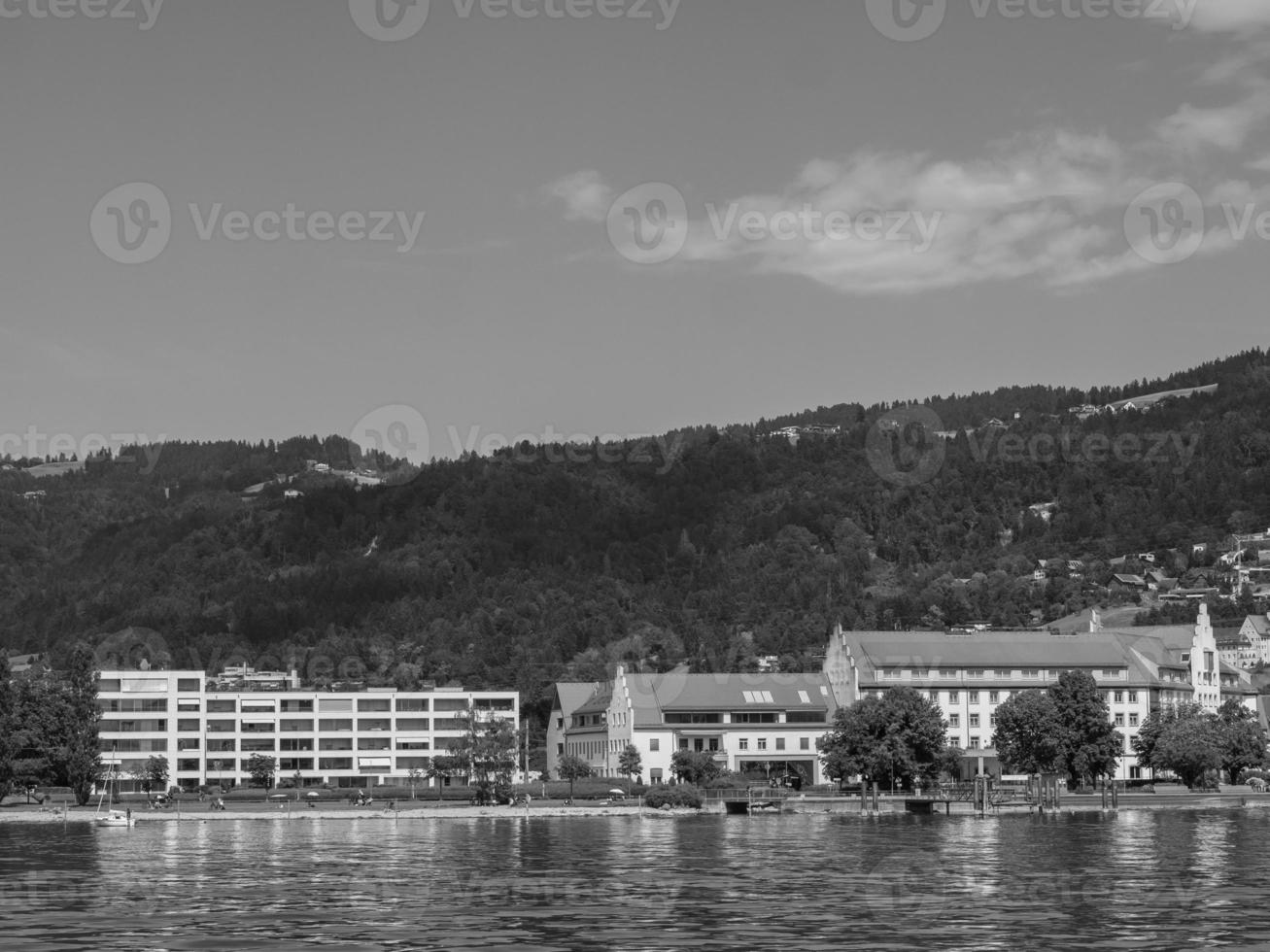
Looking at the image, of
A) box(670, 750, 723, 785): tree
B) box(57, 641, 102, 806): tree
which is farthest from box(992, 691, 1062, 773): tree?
box(57, 641, 102, 806): tree

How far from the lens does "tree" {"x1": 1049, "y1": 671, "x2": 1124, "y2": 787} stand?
151 meters

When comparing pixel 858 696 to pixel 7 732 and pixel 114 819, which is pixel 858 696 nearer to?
pixel 114 819

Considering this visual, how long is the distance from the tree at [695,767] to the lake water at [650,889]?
56506mm

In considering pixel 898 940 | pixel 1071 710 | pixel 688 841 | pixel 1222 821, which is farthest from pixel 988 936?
pixel 1071 710

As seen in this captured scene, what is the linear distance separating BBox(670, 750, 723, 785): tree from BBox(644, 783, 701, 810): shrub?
832 inches

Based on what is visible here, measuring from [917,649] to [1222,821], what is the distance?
7112 centimetres

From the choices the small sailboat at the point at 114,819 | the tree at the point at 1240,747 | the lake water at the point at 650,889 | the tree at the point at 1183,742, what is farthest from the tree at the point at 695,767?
the lake water at the point at 650,889

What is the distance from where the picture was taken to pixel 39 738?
157 metres

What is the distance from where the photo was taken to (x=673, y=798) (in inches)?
5896

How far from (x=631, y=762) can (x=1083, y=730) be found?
5159 cm

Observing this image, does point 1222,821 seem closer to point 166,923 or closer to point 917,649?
point 917,649

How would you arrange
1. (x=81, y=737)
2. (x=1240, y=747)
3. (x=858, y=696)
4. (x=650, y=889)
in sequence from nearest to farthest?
(x=650, y=889) → (x=81, y=737) → (x=1240, y=747) → (x=858, y=696)

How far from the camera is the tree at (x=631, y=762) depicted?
608 feet

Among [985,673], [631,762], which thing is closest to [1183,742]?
[985,673]
